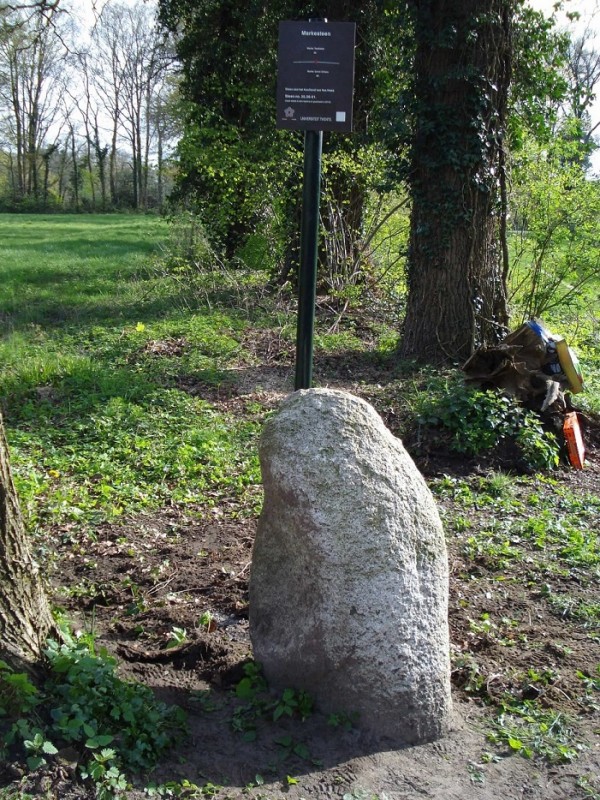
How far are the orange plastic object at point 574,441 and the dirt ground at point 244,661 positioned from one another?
2384 mm

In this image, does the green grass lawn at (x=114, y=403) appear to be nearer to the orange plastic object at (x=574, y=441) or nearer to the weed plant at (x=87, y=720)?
the weed plant at (x=87, y=720)

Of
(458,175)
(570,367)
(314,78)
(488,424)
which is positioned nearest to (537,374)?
(570,367)

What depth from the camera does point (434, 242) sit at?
355 inches

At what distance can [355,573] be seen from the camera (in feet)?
9.97

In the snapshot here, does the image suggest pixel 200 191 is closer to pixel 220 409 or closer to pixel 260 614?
pixel 220 409

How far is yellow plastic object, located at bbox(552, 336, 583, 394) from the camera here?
7.43m

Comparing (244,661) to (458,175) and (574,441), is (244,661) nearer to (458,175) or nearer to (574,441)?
(574,441)

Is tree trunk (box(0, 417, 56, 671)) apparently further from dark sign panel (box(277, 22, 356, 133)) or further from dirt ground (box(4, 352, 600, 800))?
dark sign panel (box(277, 22, 356, 133))

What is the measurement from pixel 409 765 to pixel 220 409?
5115 millimetres

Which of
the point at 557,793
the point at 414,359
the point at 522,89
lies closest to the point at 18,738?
the point at 557,793

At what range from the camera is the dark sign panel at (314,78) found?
192 inches

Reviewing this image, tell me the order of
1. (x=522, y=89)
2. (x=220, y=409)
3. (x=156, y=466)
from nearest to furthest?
1. (x=156, y=466)
2. (x=220, y=409)
3. (x=522, y=89)

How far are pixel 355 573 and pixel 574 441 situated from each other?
4.54 m

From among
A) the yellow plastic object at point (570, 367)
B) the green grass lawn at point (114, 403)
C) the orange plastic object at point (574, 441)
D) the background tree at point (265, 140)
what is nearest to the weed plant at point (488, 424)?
the orange plastic object at point (574, 441)
